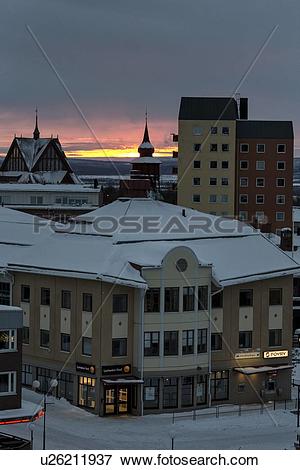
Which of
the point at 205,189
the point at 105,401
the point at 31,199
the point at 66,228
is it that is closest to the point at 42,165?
the point at 31,199

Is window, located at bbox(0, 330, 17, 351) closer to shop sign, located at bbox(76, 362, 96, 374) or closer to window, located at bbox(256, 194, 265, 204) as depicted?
shop sign, located at bbox(76, 362, 96, 374)

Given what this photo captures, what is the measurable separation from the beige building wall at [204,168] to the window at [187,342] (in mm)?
50421

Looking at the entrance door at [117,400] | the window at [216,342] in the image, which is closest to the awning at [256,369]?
the window at [216,342]

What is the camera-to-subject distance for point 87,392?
162 ft

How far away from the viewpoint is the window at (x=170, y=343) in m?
49.7

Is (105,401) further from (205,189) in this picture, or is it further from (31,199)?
(31,199)

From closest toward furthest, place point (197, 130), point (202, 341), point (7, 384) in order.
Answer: point (7, 384)
point (202, 341)
point (197, 130)

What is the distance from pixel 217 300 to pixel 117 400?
23.6 feet

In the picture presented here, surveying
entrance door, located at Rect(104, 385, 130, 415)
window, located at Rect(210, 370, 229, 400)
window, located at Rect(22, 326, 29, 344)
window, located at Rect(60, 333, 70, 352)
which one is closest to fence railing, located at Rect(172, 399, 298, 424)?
window, located at Rect(210, 370, 229, 400)

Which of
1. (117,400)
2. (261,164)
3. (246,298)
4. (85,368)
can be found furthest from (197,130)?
(117,400)

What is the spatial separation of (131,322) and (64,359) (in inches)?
149

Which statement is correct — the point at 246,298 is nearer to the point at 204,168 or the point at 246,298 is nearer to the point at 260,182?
the point at 204,168

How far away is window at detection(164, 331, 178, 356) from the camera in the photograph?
4972 cm

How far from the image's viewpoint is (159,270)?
161ft
